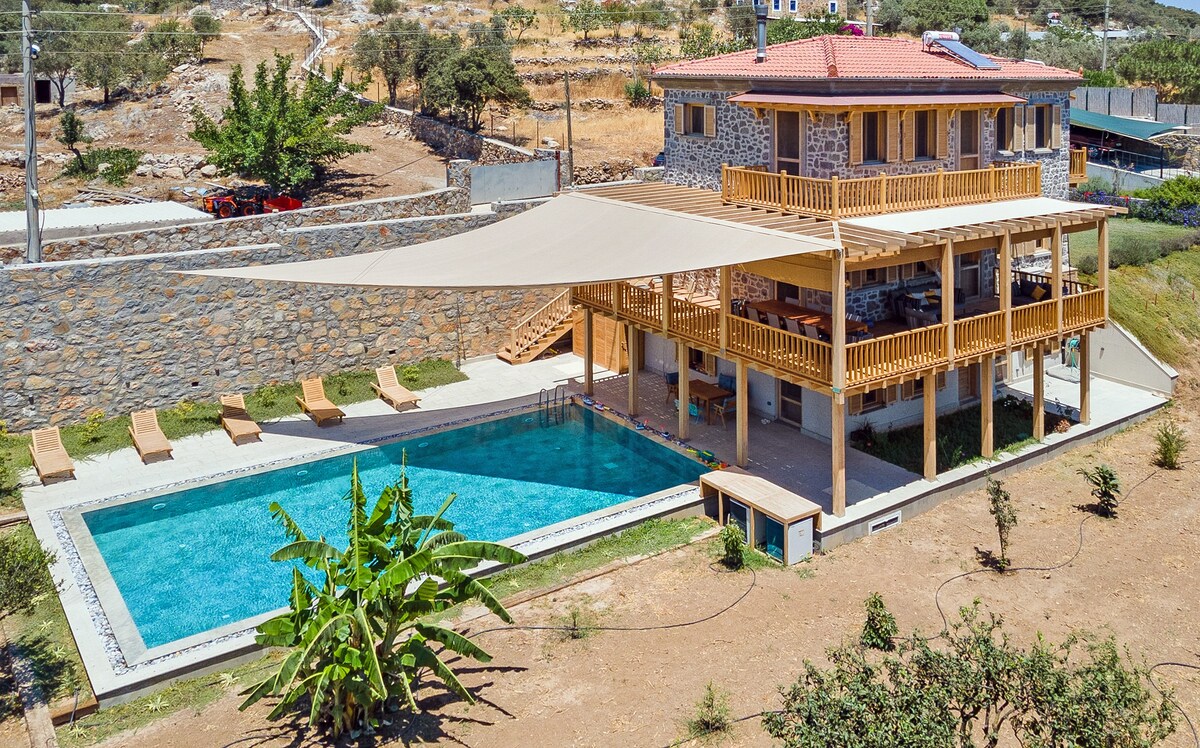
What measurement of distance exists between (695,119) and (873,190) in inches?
259

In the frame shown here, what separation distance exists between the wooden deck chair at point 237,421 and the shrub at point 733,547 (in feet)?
35.6

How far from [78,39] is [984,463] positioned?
51.9m

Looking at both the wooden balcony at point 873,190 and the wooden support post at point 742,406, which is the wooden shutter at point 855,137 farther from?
the wooden support post at point 742,406

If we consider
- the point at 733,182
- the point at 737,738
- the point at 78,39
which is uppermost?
the point at 78,39

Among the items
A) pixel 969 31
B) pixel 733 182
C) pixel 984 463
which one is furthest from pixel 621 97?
pixel 984 463

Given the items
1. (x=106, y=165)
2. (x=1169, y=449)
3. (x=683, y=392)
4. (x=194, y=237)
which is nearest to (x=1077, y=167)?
(x=1169, y=449)

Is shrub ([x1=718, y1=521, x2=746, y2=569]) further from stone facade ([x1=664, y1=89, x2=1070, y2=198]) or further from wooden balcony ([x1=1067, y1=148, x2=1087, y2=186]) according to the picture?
wooden balcony ([x1=1067, y1=148, x2=1087, y2=186])

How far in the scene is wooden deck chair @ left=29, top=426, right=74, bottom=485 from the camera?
20531 mm

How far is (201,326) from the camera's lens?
24.1 m

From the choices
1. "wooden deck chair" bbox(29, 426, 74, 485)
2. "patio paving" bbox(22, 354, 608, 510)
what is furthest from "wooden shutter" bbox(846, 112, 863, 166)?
"wooden deck chair" bbox(29, 426, 74, 485)

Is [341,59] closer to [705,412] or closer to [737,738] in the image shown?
[705,412]

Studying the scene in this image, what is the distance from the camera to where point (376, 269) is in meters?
19.9

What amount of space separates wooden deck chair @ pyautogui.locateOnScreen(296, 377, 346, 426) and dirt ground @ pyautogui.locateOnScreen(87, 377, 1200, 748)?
9383 millimetres

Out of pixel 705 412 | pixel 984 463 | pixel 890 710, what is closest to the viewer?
pixel 890 710
